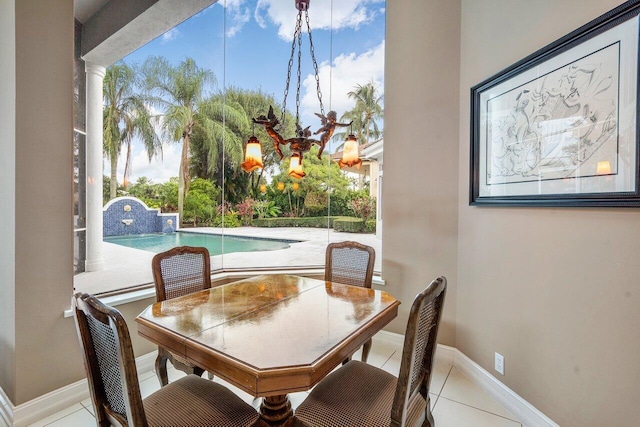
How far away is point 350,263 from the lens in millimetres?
2562

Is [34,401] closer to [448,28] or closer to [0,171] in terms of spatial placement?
[0,171]

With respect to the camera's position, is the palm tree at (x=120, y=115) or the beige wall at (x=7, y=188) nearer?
the beige wall at (x=7, y=188)

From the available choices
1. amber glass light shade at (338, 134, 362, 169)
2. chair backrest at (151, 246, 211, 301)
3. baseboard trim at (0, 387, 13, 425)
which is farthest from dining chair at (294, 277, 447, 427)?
baseboard trim at (0, 387, 13, 425)

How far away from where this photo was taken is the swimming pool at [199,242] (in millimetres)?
2926

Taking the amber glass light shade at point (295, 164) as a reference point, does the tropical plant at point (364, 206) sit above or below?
below

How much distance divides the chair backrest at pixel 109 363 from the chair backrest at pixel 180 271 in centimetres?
90

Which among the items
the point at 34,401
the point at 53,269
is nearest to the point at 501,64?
the point at 53,269

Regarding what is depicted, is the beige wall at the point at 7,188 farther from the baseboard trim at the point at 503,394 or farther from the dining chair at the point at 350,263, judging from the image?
the baseboard trim at the point at 503,394

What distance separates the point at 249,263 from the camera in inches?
140

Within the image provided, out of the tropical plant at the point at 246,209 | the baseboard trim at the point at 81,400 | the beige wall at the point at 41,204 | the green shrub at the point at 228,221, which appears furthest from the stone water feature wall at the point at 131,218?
the baseboard trim at the point at 81,400

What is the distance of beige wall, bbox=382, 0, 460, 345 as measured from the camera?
260cm

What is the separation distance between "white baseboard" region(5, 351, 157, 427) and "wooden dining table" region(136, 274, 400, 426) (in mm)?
1062

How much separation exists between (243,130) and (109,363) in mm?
2922

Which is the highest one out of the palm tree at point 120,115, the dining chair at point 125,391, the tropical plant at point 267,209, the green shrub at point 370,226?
the palm tree at point 120,115
